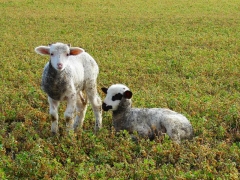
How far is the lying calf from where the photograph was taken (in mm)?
7418

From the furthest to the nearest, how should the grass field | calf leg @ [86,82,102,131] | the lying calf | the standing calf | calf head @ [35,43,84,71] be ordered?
calf leg @ [86,82,102,131]
the lying calf
the standing calf
calf head @ [35,43,84,71]
the grass field

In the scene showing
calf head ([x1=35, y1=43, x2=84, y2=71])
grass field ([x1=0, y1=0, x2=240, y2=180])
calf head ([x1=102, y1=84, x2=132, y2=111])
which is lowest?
grass field ([x1=0, y1=0, x2=240, y2=180])

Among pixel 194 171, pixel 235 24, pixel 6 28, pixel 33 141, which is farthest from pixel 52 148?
pixel 235 24

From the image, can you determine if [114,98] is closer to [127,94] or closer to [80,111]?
[127,94]

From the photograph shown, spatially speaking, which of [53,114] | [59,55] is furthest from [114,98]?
[59,55]

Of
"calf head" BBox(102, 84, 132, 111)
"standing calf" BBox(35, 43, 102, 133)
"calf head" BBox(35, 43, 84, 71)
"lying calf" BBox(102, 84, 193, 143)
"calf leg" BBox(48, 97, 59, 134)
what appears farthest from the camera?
"calf head" BBox(102, 84, 132, 111)

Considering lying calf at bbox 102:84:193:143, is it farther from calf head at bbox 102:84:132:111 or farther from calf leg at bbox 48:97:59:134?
calf leg at bbox 48:97:59:134

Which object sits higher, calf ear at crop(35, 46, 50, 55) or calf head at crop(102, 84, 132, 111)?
calf ear at crop(35, 46, 50, 55)

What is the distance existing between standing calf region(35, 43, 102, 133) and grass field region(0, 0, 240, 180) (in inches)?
15.2

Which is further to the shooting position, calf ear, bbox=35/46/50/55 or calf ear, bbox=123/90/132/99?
calf ear, bbox=123/90/132/99

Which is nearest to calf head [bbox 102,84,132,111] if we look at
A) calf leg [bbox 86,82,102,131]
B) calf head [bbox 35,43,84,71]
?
calf leg [bbox 86,82,102,131]

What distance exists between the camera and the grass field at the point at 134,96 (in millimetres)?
6379

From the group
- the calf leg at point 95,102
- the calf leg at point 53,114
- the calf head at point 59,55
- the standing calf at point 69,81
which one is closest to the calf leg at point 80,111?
the standing calf at point 69,81

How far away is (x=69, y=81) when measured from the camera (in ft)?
24.7
